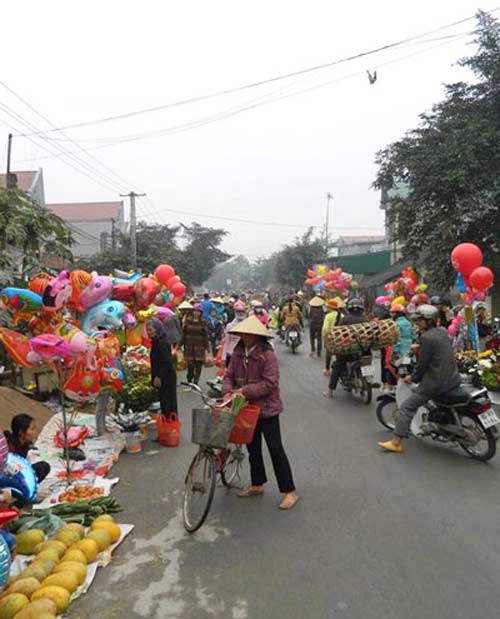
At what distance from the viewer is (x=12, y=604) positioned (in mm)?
3213

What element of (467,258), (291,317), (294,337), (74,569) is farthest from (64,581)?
(291,317)

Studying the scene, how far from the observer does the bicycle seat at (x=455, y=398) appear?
5.88 m

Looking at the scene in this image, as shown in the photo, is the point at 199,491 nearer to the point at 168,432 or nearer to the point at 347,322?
the point at 168,432

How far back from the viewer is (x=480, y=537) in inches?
165

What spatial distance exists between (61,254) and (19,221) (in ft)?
4.34

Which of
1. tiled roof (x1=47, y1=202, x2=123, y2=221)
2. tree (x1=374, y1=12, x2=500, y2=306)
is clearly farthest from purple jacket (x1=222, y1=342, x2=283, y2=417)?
tiled roof (x1=47, y1=202, x2=123, y2=221)

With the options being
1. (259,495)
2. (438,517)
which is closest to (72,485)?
(259,495)

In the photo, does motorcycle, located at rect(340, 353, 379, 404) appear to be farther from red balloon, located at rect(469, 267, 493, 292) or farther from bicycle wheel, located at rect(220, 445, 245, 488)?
bicycle wheel, located at rect(220, 445, 245, 488)

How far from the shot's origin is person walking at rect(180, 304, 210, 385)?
33.2 feet

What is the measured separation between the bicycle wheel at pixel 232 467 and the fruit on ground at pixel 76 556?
162 centimetres

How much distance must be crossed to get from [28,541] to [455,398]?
447 centimetres

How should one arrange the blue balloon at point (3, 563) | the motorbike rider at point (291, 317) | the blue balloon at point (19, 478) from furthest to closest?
the motorbike rider at point (291, 317) < the blue balloon at point (19, 478) < the blue balloon at point (3, 563)

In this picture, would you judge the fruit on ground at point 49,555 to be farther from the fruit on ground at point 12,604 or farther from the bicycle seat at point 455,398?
the bicycle seat at point 455,398

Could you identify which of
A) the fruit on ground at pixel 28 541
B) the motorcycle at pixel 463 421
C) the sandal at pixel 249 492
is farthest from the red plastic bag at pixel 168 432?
the motorcycle at pixel 463 421
